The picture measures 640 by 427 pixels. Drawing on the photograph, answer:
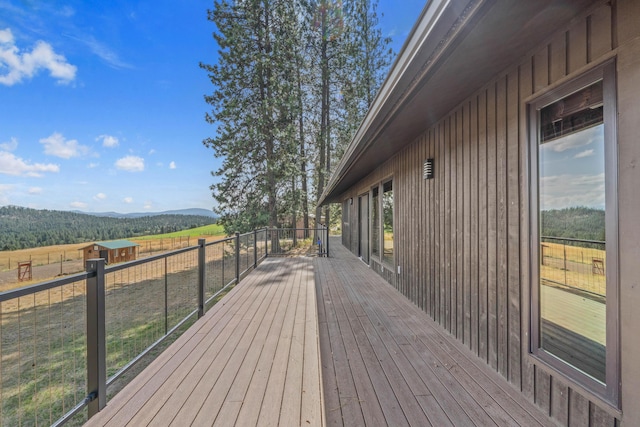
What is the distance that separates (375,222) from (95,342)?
17.2 feet

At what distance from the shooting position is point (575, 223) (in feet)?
5.42

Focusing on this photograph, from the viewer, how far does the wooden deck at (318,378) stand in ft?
5.67

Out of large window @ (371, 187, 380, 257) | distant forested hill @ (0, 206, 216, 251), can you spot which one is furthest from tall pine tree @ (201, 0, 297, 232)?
distant forested hill @ (0, 206, 216, 251)

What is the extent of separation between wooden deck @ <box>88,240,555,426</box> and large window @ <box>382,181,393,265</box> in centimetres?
172

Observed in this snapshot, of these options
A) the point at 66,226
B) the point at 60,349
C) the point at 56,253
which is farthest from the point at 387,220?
the point at 66,226

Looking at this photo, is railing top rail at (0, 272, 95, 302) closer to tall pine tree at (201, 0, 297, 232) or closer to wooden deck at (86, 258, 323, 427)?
wooden deck at (86, 258, 323, 427)

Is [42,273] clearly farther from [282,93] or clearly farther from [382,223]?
[382,223]

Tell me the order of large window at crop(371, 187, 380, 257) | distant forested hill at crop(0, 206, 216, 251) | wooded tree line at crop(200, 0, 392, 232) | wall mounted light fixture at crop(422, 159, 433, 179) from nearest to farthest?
1. wall mounted light fixture at crop(422, 159, 433, 179)
2. large window at crop(371, 187, 380, 257)
3. wooded tree line at crop(200, 0, 392, 232)
4. distant forested hill at crop(0, 206, 216, 251)

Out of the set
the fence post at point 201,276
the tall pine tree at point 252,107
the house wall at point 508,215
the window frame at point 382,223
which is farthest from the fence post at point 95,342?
the tall pine tree at point 252,107

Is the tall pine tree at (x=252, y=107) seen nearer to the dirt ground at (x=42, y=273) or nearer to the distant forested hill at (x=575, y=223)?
the distant forested hill at (x=575, y=223)

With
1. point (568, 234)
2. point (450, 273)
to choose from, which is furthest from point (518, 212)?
point (450, 273)

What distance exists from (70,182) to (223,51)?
114 feet

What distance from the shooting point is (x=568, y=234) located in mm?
1729

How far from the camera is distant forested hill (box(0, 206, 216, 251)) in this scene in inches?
778
